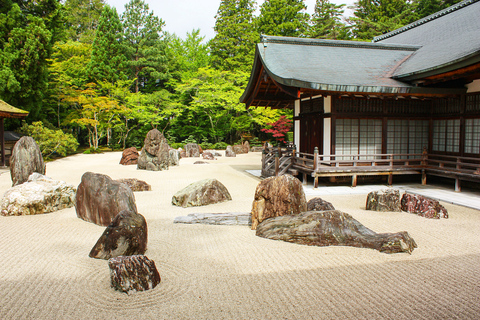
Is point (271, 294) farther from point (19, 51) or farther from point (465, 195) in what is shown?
point (19, 51)

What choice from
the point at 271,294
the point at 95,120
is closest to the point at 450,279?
the point at 271,294

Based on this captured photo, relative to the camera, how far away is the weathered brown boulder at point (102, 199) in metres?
6.39

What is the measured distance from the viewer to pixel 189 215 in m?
6.88

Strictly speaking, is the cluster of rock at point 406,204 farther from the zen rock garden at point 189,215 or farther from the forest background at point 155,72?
the forest background at point 155,72

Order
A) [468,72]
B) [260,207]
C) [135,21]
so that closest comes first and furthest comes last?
[260,207] → [468,72] → [135,21]

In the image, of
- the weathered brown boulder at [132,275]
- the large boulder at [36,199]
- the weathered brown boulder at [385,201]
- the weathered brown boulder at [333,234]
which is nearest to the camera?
the weathered brown boulder at [132,275]

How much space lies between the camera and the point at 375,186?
1079cm

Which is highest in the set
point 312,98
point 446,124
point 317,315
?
point 312,98

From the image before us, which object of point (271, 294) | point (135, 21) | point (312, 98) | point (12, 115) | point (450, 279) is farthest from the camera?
point (135, 21)

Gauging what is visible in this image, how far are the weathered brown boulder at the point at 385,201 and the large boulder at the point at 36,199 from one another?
7148 millimetres

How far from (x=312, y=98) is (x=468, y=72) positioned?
463cm

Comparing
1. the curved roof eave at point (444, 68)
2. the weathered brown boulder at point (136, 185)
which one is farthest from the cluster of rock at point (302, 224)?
the curved roof eave at point (444, 68)

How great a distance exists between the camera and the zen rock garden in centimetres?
464

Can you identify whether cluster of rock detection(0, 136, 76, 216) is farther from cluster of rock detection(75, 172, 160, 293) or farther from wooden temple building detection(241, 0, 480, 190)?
wooden temple building detection(241, 0, 480, 190)
